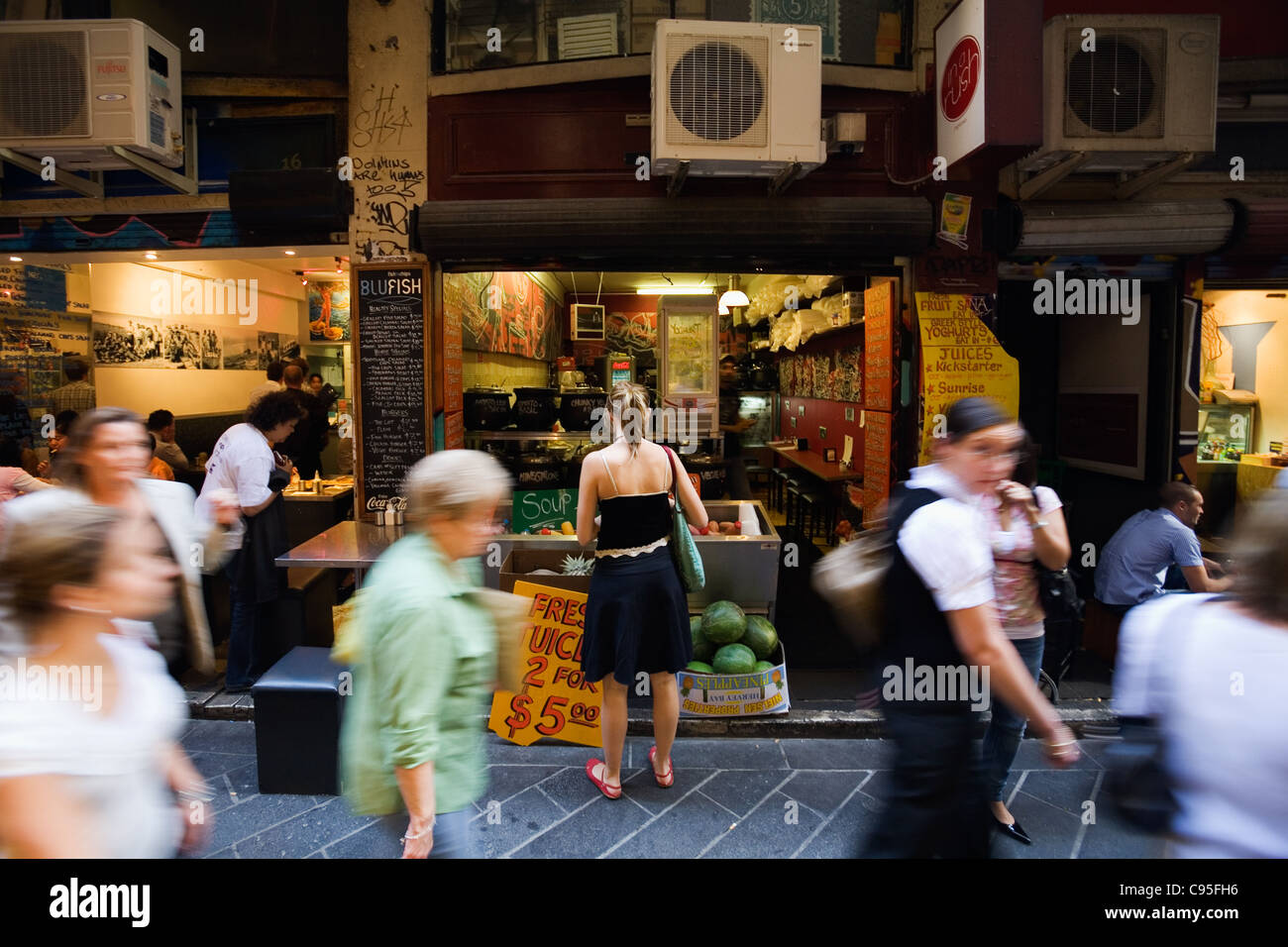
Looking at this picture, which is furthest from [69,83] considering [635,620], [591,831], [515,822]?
[591,831]

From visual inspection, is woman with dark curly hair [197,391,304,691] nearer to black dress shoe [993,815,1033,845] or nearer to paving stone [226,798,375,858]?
paving stone [226,798,375,858]

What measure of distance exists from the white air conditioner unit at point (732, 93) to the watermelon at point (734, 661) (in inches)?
132

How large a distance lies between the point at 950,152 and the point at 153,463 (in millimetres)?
6672

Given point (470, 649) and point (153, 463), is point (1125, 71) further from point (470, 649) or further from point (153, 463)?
point (153, 463)

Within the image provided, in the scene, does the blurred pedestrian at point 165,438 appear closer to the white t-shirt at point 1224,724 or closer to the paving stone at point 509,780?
the paving stone at point 509,780

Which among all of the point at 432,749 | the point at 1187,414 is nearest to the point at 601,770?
the point at 432,749

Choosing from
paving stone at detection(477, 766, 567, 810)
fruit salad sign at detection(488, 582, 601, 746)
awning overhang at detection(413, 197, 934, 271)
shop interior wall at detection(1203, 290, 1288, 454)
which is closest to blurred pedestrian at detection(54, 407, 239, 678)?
paving stone at detection(477, 766, 567, 810)

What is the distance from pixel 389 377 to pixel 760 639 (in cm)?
358

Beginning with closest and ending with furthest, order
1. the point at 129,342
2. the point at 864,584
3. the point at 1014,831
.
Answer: the point at 864,584, the point at 1014,831, the point at 129,342

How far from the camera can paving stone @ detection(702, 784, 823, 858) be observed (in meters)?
3.72

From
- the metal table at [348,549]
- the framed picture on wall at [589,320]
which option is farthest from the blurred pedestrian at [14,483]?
the framed picture on wall at [589,320]

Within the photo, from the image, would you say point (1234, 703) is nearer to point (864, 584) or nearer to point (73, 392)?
point (864, 584)

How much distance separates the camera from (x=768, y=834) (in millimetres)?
3885

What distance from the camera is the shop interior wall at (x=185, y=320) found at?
27.4ft
